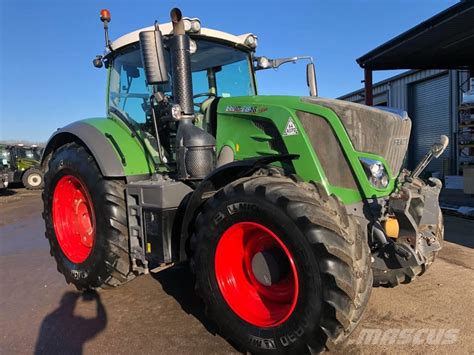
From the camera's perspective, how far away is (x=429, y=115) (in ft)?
55.4

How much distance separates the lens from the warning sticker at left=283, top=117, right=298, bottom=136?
3.00 metres

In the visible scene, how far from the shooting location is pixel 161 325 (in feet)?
10.9

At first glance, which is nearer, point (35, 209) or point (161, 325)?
point (161, 325)

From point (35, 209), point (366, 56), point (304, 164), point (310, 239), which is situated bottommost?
point (35, 209)

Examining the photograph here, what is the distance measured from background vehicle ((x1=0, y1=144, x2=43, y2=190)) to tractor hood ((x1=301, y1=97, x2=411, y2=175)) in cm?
1811

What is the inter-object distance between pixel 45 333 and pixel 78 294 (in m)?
0.85

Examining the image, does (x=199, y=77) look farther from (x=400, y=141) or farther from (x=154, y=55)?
(x=400, y=141)

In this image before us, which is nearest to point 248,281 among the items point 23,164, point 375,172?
point 375,172

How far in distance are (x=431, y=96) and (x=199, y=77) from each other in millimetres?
15230

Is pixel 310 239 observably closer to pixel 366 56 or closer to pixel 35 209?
pixel 366 56

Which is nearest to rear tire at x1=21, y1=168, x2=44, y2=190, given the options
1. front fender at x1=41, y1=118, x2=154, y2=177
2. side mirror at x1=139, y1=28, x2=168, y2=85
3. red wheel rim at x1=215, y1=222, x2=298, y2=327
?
front fender at x1=41, y1=118, x2=154, y2=177

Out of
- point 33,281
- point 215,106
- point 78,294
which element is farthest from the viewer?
point 33,281

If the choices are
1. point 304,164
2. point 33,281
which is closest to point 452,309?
point 304,164

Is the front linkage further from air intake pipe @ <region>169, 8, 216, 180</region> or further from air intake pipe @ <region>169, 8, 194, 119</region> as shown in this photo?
air intake pipe @ <region>169, 8, 194, 119</region>
